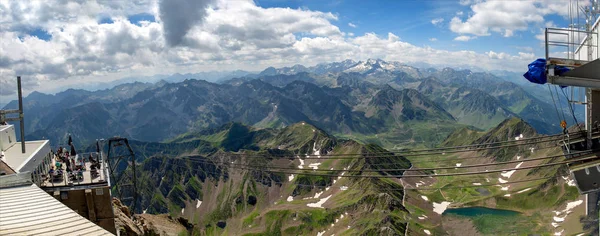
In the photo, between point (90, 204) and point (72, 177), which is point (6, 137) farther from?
point (90, 204)

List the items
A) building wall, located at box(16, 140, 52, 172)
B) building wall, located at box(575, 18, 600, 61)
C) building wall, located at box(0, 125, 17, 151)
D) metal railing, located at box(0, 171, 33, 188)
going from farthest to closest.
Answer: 1. building wall, located at box(0, 125, 17, 151)
2. building wall, located at box(16, 140, 52, 172)
3. metal railing, located at box(0, 171, 33, 188)
4. building wall, located at box(575, 18, 600, 61)

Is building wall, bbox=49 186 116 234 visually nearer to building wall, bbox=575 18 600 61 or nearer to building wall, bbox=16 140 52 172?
building wall, bbox=16 140 52 172

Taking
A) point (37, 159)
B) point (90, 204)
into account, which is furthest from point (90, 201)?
point (37, 159)

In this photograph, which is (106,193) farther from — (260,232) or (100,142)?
(260,232)

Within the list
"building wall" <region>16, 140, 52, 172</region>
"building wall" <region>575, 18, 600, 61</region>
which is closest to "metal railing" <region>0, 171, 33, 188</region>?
"building wall" <region>16, 140, 52, 172</region>

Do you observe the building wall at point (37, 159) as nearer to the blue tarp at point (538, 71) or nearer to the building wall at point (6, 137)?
the building wall at point (6, 137)

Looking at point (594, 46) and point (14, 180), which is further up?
point (594, 46)

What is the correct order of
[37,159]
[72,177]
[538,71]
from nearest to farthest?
[538,71]
[72,177]
[37,159]

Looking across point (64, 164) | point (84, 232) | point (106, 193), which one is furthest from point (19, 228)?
point (64, 164)
